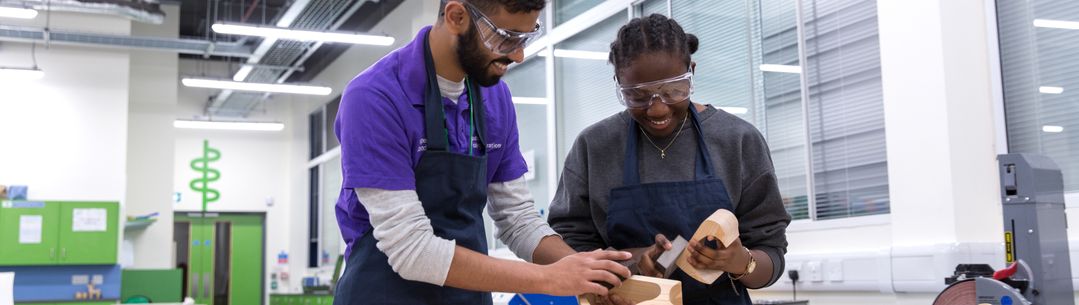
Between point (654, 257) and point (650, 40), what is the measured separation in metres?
0.40

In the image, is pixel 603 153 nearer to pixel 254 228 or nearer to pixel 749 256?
pixel 749 256

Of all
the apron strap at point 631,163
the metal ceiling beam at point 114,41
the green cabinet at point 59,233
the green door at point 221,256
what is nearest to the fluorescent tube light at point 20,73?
the metal ceiling beam at point 114,41

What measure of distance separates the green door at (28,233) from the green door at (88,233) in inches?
3.4

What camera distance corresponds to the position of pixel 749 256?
1.58m

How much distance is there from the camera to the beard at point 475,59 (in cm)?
151

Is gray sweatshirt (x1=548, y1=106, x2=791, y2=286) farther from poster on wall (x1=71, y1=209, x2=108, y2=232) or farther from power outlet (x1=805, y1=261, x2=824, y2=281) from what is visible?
poster on wall (x1=71, y1=209, x2=108, y2=232)

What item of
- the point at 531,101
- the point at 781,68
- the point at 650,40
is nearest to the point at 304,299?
the point at 531,101

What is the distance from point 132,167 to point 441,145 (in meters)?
11.5

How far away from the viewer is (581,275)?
1431mm

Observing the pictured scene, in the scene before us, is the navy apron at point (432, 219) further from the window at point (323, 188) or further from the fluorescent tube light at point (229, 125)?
the fluorescent tube light at point (229, 125)

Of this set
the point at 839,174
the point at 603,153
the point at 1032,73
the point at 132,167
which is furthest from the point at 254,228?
the point at 603,153

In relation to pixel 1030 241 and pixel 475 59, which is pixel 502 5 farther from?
pixel 1030 241

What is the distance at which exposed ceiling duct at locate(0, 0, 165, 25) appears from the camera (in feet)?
32.7

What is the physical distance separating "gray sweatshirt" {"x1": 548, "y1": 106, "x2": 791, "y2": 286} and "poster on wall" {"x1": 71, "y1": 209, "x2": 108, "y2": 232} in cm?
945
